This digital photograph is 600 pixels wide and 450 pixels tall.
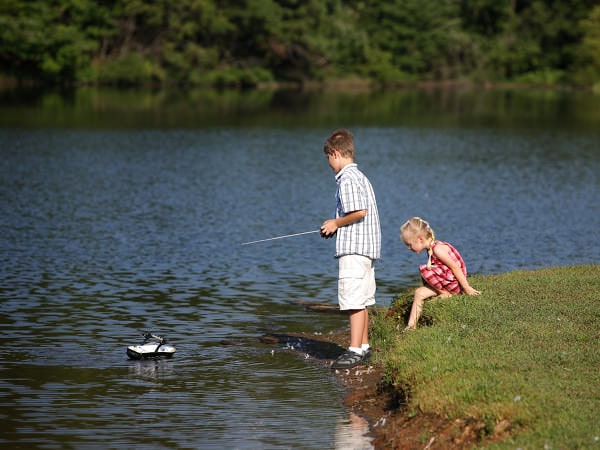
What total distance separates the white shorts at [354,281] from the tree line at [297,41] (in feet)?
201

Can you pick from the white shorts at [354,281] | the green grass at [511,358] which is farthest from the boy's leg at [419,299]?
the white shorts at [354,281]

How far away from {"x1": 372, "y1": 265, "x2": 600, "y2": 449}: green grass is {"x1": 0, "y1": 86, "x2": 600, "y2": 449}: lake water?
745 millimetres

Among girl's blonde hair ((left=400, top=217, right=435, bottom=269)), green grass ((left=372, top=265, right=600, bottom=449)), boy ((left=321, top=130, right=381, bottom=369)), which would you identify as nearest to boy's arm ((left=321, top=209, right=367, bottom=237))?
boy ((left=321, top=130, right=381, bottom=369))

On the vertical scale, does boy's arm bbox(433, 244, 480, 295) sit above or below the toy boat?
above

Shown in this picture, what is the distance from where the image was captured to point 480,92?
8469 centimetres

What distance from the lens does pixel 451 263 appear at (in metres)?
10.2

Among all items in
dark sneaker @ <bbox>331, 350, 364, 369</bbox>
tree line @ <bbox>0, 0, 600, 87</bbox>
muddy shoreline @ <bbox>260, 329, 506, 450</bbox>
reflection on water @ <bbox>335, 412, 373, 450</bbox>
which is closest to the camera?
muddy shoreline @ <bbox>260, 329, 506, 450</bbox>

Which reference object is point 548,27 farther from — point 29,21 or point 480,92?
point 29,21

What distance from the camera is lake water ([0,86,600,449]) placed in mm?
8992

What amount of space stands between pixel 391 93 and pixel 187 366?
7154cm

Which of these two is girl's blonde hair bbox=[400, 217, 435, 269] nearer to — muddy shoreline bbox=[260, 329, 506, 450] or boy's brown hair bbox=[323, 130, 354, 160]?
boy's brown hair bbox=[323, 130, 354, 160]

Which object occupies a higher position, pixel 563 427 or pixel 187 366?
pixel 563 427

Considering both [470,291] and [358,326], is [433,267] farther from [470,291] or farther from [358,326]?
[358,326]

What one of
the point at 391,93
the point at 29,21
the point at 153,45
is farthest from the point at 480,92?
the point at 29,21
